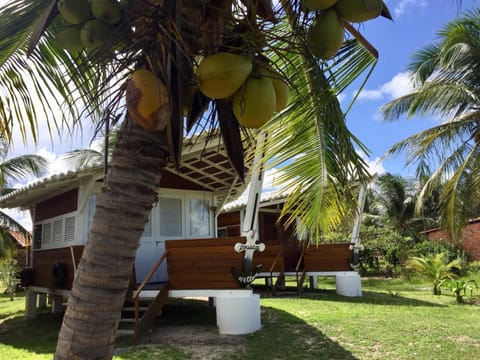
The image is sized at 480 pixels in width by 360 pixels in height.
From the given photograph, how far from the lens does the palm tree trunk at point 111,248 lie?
1.99 metres

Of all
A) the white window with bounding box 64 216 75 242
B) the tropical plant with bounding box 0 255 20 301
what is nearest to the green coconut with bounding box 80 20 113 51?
the white window with bounding box 64 216 75 242

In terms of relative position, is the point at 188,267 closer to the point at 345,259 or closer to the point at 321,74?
the point at 321,74

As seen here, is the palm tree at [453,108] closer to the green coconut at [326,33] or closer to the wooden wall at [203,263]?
the wooden wall at [203,263]

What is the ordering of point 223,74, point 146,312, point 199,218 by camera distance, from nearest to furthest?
point 223,74 < point 146,312 < point 199,218

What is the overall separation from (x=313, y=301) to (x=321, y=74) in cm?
993

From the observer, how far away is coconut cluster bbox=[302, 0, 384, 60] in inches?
68.4

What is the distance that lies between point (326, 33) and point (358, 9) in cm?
15

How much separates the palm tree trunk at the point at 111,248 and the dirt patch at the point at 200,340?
486 cm

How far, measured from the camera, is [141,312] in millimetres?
8547

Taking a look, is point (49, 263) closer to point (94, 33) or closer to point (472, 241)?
point (94, 33)

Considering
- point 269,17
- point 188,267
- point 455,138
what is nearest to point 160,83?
point 269,17

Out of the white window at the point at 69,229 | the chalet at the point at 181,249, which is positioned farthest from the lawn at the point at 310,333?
the white window at the point at 69,229

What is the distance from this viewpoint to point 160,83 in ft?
5.39

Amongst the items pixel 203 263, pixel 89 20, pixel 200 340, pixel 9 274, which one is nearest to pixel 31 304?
pixel 203 263
